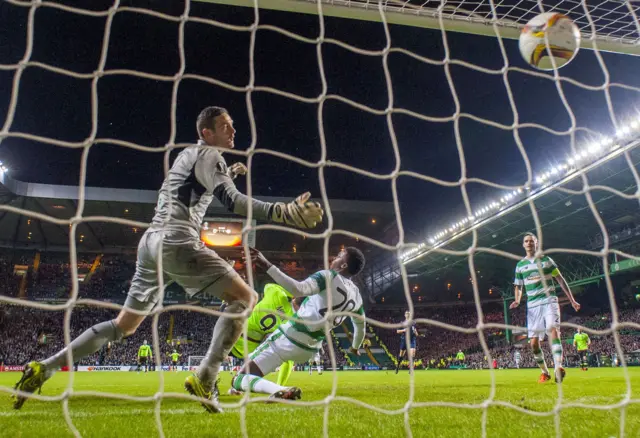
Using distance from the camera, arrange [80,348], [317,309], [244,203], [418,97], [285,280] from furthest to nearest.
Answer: [418,97]
[317,309]
[285,280]
[80,348]
[244,203]

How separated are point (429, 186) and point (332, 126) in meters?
10.0

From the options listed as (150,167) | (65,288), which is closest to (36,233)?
(65,288)

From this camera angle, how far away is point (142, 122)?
1852 centimetres

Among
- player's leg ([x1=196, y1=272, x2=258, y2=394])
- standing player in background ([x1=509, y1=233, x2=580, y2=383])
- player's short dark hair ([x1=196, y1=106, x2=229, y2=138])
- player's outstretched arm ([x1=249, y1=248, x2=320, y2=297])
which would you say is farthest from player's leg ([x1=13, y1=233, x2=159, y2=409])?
standing player in background ([x1=509, y1=233, x2=580, y2=383])

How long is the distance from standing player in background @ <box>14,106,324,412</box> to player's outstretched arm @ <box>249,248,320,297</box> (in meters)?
0.19

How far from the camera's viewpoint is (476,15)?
4.07 meters

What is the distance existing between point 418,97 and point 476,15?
11.7 m

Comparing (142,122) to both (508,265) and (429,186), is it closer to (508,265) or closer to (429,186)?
(429,186)

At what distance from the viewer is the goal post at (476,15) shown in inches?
149

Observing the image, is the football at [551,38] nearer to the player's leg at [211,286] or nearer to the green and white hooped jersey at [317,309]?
the green and white hooped jersey at [317,309]

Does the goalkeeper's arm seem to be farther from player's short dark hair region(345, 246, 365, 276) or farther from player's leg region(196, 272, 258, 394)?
player's short dark hair region(345, 246, 365, 276)

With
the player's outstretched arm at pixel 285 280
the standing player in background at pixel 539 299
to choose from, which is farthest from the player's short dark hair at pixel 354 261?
the standing player in background at pixel 539 299

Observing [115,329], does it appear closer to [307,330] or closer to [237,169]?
[237,169]

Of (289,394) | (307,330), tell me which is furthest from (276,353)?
(289,394)
